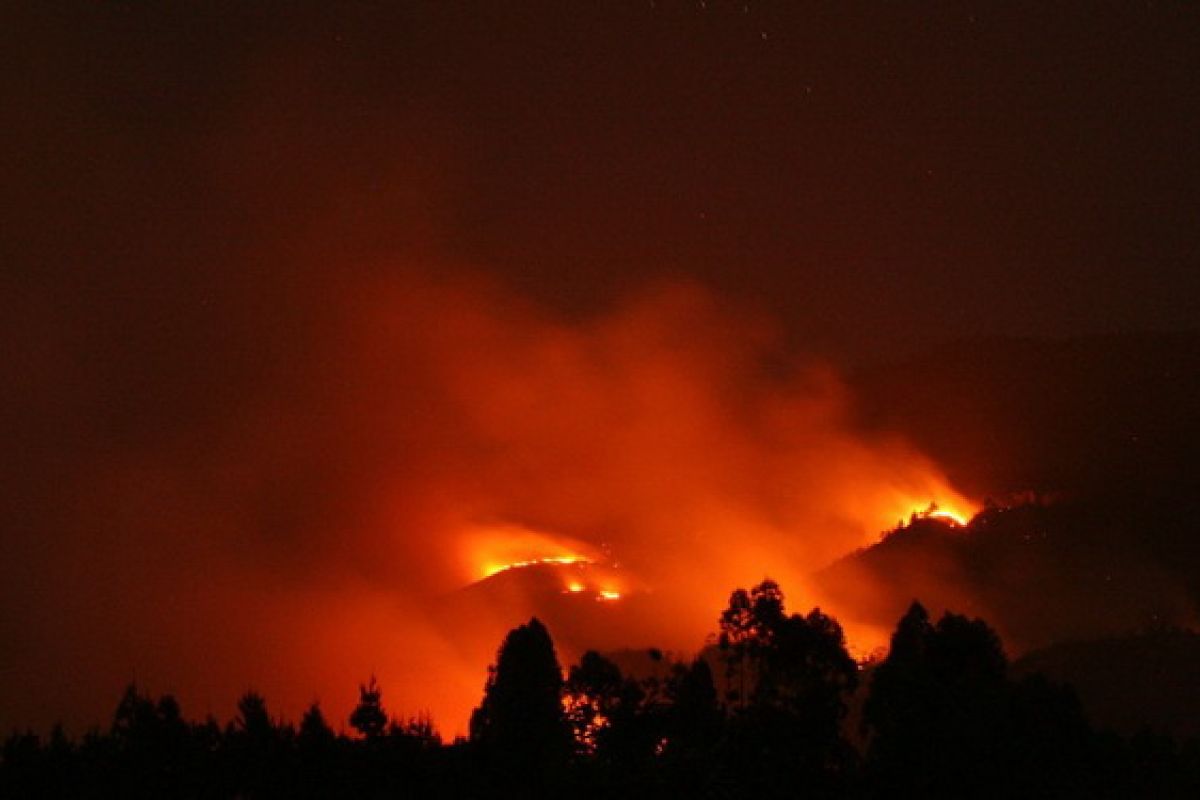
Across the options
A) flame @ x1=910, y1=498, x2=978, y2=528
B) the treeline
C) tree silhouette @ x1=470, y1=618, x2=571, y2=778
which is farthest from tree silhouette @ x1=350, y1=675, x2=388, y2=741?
flame @ x1=910, y1=498, x2=978, y2=528

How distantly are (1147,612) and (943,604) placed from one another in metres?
14.5

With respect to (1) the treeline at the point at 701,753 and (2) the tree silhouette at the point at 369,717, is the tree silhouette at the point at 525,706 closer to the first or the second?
(1) the treeline at the point at 701,753

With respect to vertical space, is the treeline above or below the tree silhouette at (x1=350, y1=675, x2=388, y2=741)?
below

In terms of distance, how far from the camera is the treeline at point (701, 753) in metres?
27.2

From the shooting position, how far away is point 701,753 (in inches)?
1122

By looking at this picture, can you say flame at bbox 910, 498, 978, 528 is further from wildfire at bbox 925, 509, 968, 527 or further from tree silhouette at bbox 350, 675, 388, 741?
tree silhouette at bbox 350, 675, 388, 741

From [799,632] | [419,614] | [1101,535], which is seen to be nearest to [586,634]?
[419,614]

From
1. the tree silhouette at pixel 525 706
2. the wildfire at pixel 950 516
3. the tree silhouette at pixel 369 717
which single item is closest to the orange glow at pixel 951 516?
the wildfire at pixel 950 516

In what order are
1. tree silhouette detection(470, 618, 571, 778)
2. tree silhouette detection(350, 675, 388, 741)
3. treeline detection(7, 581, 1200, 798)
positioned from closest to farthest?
treeline detection(7, 581, 1200, 798) → tree silhouette detection(350, 675, 388, 741) → tree silhouette detection(470, 618, 571, 778)

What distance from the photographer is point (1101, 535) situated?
101625 millimetres

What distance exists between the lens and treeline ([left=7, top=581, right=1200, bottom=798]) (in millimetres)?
27203

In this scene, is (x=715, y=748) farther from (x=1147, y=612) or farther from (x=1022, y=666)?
(x=1147, y=612)

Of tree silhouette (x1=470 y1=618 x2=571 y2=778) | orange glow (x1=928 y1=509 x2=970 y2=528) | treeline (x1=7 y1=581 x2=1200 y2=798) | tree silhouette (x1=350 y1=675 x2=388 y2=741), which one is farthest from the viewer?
orange glow (x1=928 y1=509 x2=970 y2=528)

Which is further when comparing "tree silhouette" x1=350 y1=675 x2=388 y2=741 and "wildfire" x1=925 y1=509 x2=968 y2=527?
"wildfire" x1=925 y1=509 x2=968 y2=527
